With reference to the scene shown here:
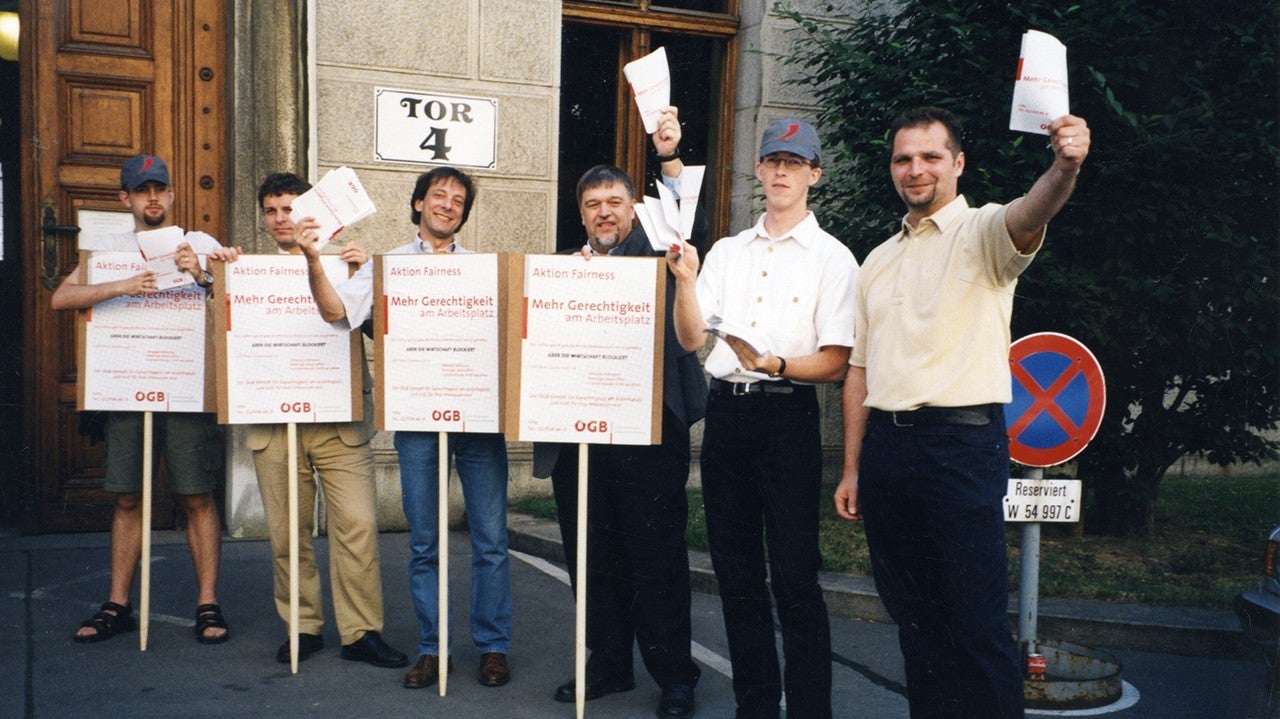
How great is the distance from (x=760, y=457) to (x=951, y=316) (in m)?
0.89

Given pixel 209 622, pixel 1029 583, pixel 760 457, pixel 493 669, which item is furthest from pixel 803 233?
pixel 209 622

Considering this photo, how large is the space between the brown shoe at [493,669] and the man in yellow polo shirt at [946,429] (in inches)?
71.9

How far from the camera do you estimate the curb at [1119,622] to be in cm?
561

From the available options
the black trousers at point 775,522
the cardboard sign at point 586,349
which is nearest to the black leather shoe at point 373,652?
the cardboard sign at point 586,349

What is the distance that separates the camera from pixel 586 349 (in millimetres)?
4531

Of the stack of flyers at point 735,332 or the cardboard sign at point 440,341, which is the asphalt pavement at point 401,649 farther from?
the stack of flyers at point 735,332

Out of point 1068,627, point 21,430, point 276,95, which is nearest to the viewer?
point 1068,627

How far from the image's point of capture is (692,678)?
463cm

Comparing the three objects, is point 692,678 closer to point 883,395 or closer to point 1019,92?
point 883,395

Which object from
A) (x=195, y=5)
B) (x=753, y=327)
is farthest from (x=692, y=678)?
(x=195, y=5)

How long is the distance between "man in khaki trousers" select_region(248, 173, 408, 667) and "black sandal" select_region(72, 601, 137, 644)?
813 mm

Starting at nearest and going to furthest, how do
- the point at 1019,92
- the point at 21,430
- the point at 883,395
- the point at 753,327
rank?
the point at 1019,92 → the point at 883,395 → the point at 753,327 → the point at 21,430

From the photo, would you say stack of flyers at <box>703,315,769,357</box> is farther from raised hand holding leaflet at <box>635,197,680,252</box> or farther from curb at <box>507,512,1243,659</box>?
curb at <box>507,512,1243,659</box>

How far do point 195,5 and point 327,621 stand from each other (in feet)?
13.4
